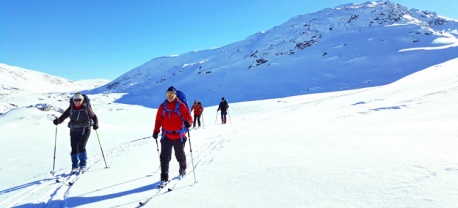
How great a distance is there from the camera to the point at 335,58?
72062 millimetres

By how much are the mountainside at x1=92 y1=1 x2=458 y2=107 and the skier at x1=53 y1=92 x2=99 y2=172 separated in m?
44.6

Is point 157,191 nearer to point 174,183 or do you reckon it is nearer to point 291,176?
point 174,183

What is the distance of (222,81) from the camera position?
71.4 m

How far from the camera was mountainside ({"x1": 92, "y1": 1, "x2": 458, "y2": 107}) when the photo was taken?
57.8 metres

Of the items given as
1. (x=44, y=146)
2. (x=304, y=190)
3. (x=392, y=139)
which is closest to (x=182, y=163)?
(x=304, y=190)

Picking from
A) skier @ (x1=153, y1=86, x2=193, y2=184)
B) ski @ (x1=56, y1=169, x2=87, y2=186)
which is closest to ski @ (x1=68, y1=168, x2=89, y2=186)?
ski @ (x1=56, y1=169, x2=87, y2=186)

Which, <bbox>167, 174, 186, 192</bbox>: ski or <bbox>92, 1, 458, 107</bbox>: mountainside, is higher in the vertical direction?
<bbox>92, 1, 458, 107</bbox>: mountainside

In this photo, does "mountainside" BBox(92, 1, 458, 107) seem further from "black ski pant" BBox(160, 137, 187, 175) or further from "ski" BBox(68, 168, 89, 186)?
"black ski pant" BBox(160, 137, 187, 175)

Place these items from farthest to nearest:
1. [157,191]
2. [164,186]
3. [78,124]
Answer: [78,124] < [164,186] < [157,191]

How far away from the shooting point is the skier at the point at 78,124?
7.12 m

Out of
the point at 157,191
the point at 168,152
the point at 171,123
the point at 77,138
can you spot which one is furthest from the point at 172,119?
the point at 77,138

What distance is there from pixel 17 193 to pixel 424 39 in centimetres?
9269

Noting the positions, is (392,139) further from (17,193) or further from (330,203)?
(17,193)

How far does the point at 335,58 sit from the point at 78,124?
7221cm
